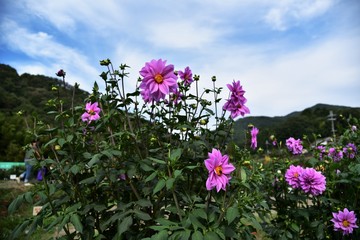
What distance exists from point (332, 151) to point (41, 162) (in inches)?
95.3

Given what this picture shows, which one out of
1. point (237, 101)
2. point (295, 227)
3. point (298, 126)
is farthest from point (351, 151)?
point (298, 126)

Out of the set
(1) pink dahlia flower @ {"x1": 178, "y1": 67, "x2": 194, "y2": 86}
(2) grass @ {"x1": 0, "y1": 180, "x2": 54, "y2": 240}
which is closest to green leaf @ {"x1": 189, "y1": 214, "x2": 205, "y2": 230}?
(1) pink dahlia flower @ {"x1": 178, "y1": 67, "x2": 194, "y2": 86}

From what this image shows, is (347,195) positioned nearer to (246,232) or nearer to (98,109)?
(246,232)

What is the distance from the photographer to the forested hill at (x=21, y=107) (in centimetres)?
191

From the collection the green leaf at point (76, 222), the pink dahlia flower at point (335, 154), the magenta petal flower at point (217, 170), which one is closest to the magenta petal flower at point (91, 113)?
the green leaf at point (76, 222)

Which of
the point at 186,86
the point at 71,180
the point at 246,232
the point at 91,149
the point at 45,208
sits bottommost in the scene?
the point at 246,232

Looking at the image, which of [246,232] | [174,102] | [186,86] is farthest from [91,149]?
[246,232]

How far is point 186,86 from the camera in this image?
76.1 inches

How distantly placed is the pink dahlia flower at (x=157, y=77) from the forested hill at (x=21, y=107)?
0.59 metres

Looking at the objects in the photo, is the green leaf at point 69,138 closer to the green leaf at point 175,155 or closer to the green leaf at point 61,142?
the green leaf at point 61,142

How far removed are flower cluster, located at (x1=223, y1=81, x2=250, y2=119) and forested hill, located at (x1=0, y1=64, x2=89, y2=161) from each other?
0.86m

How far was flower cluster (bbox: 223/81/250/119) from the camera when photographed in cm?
171

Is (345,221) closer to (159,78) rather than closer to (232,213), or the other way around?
(232,213)

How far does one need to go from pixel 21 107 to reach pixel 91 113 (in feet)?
1.84
